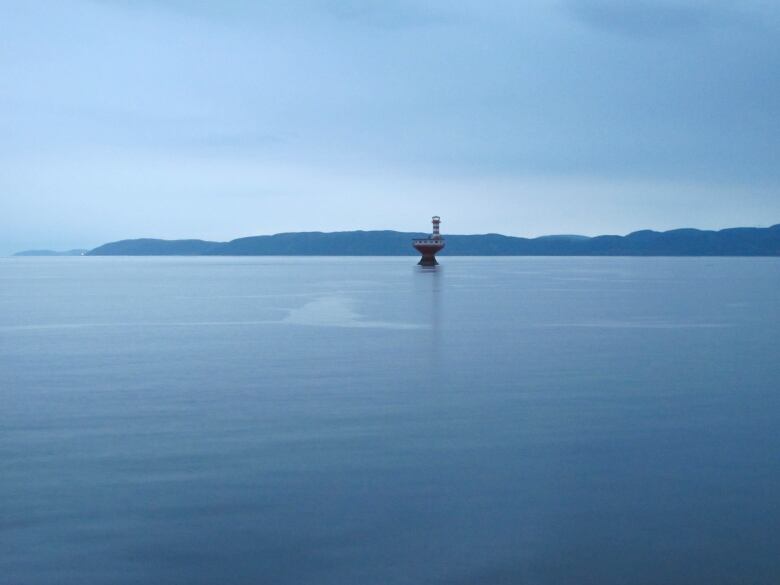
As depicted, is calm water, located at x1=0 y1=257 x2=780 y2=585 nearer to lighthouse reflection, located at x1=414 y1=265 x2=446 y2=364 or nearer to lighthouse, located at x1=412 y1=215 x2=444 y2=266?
lighthouse reflection, located at x1=414 y1=265 x2=446 y2=364

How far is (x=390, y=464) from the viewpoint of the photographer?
9.03 metres

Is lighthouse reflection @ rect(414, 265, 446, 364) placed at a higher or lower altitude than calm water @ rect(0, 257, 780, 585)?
lower

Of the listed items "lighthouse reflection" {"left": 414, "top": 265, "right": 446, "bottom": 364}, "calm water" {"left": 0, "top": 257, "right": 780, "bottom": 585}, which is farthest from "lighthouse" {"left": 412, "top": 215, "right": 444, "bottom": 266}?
"calm water" {"left": 0, "top": 257, "right": 780, "bottom": 585}

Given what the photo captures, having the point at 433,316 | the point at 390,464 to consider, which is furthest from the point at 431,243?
the point at 390,464

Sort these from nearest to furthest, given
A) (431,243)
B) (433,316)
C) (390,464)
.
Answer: (390,464), (433,316), (431,243)

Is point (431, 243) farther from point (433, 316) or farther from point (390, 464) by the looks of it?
point (390, 464)

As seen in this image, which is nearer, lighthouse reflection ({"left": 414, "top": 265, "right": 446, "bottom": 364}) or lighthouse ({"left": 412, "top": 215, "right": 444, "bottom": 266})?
lighthouse reflection ({"left": 414, "top": 265, "right": 446, "bottom": 364})

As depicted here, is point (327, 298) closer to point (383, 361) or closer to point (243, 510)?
point (383, 361)

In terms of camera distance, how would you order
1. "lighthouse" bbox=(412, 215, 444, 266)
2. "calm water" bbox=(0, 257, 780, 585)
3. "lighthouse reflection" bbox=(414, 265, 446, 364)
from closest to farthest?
"calm water" bbox=(0, 257, 780, 585) → "lighthouse reflection" bbox=(414, 265, 446, 364) → "lighthouse" bbox=(412, 215, 444, 266)

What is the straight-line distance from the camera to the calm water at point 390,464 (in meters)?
6.46

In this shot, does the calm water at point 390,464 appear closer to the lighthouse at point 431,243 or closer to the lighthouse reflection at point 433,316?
the lighthouse reflection at point 433,316

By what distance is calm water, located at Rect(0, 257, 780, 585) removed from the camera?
6457 mm

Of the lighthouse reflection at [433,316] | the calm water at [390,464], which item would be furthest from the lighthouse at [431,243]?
the calm water at [390,464]

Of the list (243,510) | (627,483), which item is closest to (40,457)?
(243,510)
